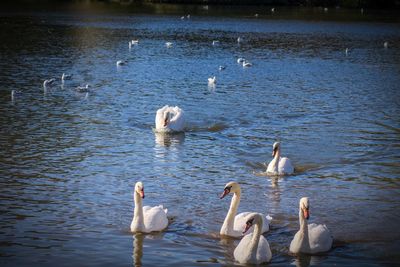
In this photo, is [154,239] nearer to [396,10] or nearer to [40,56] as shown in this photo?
[40,56]

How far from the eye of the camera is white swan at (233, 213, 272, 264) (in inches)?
484

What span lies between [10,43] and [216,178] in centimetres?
3047

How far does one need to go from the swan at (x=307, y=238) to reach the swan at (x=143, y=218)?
252 centimetres

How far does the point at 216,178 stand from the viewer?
17719mm

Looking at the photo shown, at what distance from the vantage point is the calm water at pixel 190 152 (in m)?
13.4

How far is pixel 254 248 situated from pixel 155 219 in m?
2.28

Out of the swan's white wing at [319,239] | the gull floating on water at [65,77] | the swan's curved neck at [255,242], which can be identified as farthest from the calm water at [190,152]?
the swan's curved neck at [255,242]

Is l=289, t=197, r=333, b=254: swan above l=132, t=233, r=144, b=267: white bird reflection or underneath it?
above

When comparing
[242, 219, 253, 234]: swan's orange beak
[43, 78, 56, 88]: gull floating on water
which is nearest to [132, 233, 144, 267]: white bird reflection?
[242, 219, 253, 234]: swan's orange beak

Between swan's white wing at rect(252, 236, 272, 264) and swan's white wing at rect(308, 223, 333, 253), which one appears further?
swan's white wing at rect(308, 223, 333, 253)

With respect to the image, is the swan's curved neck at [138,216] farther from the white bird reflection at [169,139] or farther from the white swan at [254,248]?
the white bird reflection at [169,139]

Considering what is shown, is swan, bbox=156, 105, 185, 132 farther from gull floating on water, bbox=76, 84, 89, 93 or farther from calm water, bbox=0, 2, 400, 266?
gull floating on water, bbox=76, 84, 89, 93

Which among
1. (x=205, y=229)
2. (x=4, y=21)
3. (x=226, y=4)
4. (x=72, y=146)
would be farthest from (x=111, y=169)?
(x=226, y=4)

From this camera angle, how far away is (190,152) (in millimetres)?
20297
